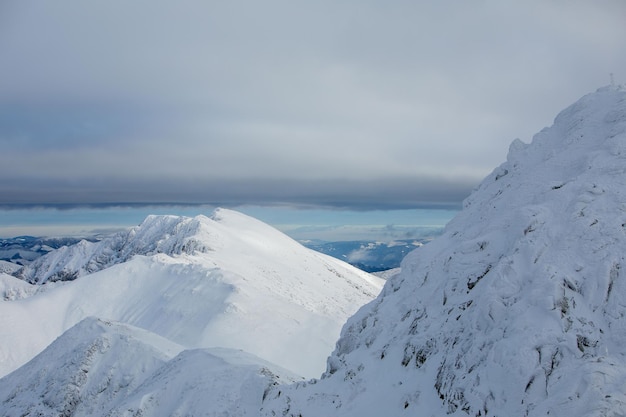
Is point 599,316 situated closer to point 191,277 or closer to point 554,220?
point 554,220

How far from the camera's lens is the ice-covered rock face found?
50.4 feet

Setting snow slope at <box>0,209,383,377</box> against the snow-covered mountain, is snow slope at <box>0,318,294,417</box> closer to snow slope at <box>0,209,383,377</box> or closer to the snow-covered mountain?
the snow-covered mountain

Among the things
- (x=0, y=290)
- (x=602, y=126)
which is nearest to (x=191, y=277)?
(x=602, y=126)

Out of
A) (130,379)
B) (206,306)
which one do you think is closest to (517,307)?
(130,379)

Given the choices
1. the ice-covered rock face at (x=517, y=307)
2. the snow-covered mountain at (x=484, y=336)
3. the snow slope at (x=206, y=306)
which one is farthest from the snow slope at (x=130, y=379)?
the snow slope at (x=206, y=306)

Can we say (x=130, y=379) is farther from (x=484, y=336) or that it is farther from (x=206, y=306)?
(x=206, y=306)

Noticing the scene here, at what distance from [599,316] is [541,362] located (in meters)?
2.83

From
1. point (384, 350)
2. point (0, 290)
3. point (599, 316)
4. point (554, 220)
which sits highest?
point (554, 220)

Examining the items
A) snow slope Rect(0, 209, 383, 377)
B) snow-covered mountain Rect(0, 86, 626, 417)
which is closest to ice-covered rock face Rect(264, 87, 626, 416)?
snow-covered mountain Rect(0, 86, 626, 417)

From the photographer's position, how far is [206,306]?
81750 millimetres

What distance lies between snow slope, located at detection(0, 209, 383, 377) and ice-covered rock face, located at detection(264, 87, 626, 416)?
42625 mm

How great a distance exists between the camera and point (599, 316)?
16188mm

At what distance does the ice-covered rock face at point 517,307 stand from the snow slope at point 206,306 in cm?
4263

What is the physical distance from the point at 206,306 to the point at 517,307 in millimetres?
70774
